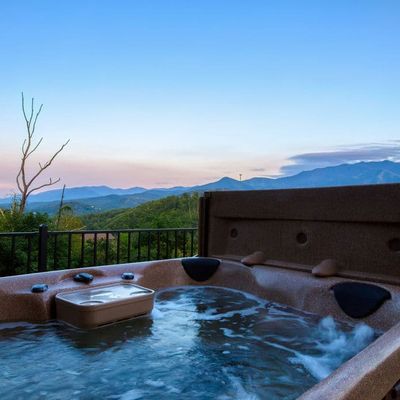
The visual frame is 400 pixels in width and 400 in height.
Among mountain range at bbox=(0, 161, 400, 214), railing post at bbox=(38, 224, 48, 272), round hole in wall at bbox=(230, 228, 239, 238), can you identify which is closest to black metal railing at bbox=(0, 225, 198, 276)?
railing post at bbox=(38, 224, 48, 272)

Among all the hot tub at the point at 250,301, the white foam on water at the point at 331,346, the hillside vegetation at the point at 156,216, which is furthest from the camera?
the hillside vegetation at the point at 156,216

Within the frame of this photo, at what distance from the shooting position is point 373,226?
245 centimetres

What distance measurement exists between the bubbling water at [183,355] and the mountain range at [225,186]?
3.46ft

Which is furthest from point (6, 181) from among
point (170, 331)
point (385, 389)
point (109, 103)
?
point (385, 389)

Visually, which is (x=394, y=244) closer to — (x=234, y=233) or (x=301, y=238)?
(x=301, y=238)

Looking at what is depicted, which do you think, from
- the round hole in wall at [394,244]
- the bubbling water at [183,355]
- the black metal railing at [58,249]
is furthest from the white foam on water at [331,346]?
the black metal railing at [58,249]

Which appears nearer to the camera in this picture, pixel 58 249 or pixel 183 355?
pixel 183 355

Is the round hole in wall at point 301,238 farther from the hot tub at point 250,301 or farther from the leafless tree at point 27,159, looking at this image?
the leafless tree at point 27,159

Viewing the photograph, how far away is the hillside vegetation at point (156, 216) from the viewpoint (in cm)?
621

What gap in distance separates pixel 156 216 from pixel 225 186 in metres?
2.02

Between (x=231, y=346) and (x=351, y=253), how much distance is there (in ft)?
3.58

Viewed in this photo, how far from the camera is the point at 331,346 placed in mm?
2072

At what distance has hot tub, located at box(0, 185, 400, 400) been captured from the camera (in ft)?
5.39

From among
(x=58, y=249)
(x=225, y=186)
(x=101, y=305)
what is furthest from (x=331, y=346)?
(x=58, y=249)
